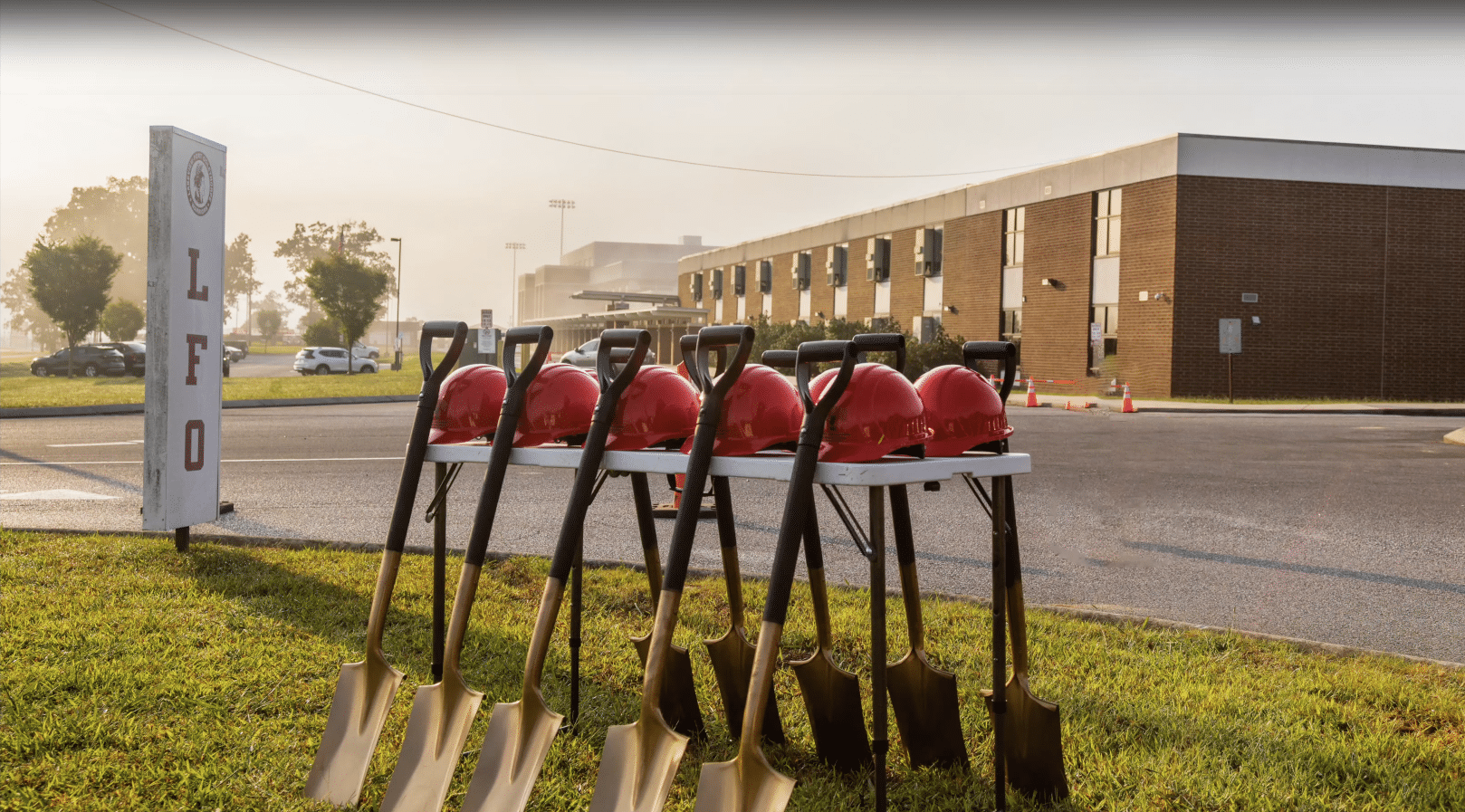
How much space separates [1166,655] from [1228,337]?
27637 mm

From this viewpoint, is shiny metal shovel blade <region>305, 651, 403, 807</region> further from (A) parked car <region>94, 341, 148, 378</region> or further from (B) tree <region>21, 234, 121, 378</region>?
(B) tree <region>21, 234, 121, 378</region>

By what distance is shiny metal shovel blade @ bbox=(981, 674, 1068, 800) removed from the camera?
3166 mm

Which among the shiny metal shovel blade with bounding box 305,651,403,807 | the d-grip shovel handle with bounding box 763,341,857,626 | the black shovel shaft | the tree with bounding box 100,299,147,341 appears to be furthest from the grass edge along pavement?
the tree with bounding box 100,299,147,341

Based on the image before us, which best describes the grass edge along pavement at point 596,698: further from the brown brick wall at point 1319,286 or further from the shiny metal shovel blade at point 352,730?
the brown brick wall at point 1319,286

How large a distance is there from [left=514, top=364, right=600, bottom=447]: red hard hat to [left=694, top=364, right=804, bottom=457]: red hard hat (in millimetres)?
602

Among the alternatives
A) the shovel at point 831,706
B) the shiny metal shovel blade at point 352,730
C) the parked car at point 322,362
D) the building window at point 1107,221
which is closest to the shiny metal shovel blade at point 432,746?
the shiny metal shovel blade at point 352,730

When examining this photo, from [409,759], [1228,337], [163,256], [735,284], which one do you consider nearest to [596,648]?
[409,759]

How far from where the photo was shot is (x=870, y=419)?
2.75 metres

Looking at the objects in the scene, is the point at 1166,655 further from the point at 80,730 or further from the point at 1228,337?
the point at 1228,337

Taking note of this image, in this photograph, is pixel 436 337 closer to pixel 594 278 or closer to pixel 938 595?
pixel 938 595

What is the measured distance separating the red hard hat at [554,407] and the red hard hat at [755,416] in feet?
Answer: 1.98

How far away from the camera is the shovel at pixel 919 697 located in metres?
3.39

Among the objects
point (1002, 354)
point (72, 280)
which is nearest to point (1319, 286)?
point (1002, 354)

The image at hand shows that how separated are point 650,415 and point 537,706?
2.83 ft
